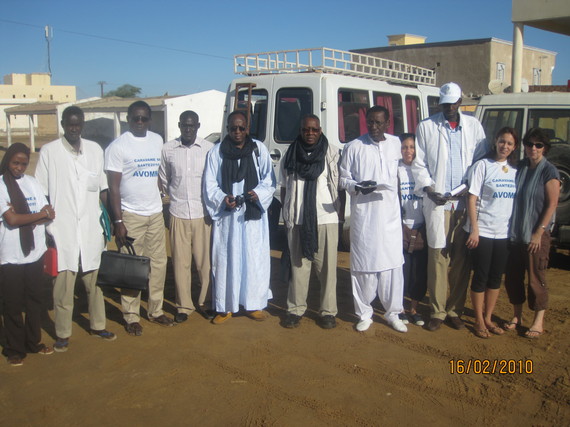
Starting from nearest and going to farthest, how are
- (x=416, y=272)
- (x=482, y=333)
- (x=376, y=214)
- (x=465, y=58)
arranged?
(x=482, y=333) → (x=376, y=214) → (x=416, y=272) → (x=465, y=58)

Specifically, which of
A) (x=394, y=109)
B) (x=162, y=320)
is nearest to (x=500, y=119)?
(x=394, y=109)

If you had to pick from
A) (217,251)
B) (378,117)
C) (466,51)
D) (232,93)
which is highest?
(466,51)

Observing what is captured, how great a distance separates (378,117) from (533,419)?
251cm

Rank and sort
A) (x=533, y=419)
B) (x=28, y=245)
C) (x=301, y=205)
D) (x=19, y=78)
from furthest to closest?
(x=19, y=78) < (x=301, y=205) < (x=28, y=245) < (x=533, y=419)

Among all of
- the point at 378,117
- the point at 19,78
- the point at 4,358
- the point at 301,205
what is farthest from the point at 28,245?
the point at 19,78

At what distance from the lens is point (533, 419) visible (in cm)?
331

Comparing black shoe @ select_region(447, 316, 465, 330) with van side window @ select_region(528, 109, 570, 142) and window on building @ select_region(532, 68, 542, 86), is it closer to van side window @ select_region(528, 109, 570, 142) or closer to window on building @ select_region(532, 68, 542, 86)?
van side window @ select_region(528, 109, 570, 142)

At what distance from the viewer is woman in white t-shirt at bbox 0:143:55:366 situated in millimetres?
4016

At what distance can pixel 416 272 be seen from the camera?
496 cm

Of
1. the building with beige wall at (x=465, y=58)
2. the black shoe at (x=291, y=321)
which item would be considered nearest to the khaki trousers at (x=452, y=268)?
the black shoe at (x=291, y=321)

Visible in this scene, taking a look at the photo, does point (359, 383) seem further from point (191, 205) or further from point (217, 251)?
point (191, 205)

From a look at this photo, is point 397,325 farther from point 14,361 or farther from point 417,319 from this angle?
point 14,361

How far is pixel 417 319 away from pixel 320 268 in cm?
98

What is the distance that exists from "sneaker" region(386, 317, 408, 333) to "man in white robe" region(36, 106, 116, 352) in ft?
8.34
